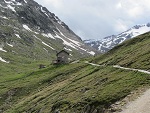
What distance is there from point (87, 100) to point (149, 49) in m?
32.4

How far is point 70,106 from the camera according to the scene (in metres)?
54.2

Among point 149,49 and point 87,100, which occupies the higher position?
point 149,49

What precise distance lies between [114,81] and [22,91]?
182 feet

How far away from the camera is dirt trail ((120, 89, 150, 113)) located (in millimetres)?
39531

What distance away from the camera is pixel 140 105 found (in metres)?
41.2

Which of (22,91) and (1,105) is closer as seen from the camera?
(1,105)

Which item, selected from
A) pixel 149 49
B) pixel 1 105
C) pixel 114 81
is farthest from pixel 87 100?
pixel 1 105

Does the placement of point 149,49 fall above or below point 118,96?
Answer: above

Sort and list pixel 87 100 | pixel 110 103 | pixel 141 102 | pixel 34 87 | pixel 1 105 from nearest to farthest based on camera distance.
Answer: pixel 141 102 → pixel 110 103 → pixel 87 100 → pixel 1 105 → pixel 34 87

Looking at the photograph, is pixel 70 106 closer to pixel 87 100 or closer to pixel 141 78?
pixel 87 100

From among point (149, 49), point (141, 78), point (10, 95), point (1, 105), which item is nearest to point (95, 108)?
point (141, 78)

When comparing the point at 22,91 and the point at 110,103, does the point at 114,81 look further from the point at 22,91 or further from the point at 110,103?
the point at 22,91

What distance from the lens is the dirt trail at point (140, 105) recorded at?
130 ft

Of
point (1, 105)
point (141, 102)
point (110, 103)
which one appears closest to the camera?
point (141, 102)
